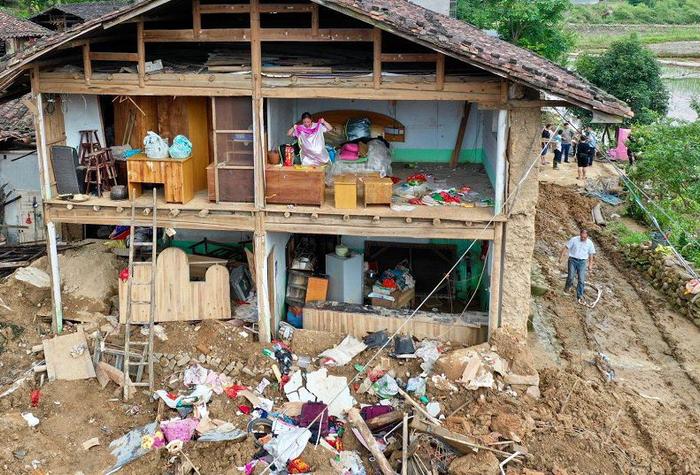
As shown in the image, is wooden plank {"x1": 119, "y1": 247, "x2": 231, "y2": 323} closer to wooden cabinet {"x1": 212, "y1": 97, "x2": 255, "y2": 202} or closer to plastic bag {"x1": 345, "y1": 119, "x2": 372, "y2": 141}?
wooden cabinet {"x1": 212, "y1": 97, "x2": 255, "y2": 202}

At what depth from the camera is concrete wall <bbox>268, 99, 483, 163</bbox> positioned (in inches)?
695

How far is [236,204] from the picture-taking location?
A: 1441 cm

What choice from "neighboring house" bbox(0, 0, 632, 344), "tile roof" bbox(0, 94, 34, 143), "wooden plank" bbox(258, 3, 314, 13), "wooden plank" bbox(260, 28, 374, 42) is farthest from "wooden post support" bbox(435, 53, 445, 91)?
"tile roof" bbox(0, 94, 34, 143)

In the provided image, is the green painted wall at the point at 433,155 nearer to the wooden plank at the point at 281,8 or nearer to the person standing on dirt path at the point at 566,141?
the wooden plank at the point at 281,8

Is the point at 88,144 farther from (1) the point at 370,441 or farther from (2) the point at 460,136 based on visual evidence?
(1) the point at 370,441

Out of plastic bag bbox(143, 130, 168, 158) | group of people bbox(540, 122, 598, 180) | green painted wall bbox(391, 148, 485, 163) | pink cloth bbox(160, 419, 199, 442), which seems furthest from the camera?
group of people bbox(540, 122, 598, 180)

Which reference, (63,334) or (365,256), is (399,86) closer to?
(365,256)

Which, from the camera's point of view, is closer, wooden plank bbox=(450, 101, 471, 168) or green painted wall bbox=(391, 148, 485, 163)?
wooden plank bbox=(450, 101, 471, 168)

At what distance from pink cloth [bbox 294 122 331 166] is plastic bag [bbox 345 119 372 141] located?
9.37 ft

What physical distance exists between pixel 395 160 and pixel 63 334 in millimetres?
8770

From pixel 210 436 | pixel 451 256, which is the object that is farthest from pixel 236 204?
pixel 451 256

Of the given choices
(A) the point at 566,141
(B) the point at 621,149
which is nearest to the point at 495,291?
(A) the point at 566,141

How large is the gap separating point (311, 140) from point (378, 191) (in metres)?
1.75

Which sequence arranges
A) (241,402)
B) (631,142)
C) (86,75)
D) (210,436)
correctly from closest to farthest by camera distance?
(210,436), (241,402), (86,75), (631,142)
